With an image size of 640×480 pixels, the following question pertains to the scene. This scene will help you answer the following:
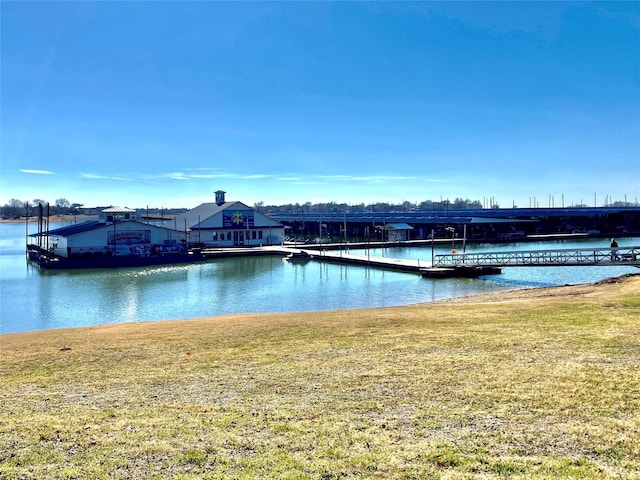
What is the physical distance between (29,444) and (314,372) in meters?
4.12

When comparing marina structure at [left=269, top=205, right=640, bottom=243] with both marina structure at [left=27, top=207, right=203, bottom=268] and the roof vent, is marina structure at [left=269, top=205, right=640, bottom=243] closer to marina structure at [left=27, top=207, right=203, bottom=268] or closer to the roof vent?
the roof vent

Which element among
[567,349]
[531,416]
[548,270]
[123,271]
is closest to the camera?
[531,416]

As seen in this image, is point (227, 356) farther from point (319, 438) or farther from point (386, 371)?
point (319, 438)

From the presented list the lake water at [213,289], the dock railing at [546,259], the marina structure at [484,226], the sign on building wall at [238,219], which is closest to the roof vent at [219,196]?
the sign on building wall at [238,219]

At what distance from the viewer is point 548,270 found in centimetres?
3762

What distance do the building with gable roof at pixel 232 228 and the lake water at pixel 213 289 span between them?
13614mm

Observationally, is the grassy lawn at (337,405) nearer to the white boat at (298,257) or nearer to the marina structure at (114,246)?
the marina structure at (114,246)

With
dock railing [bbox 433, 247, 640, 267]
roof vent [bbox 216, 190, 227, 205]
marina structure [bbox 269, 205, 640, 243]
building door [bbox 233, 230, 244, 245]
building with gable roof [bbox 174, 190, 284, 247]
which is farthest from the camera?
marina structure [bbox 269, 205, 640, 243]

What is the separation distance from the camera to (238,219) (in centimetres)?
6216

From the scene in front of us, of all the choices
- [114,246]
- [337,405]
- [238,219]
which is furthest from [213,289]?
[238,219]

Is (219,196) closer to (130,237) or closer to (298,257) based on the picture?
(130,237)

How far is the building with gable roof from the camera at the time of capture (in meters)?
60.6

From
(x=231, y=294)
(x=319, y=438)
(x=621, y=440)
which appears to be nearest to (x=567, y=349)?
(x=621, y=440)

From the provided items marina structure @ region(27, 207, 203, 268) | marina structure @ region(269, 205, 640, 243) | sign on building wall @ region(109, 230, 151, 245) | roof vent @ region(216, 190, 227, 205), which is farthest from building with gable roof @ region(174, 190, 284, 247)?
marina structure @ region(269, 205, 640, 243)
